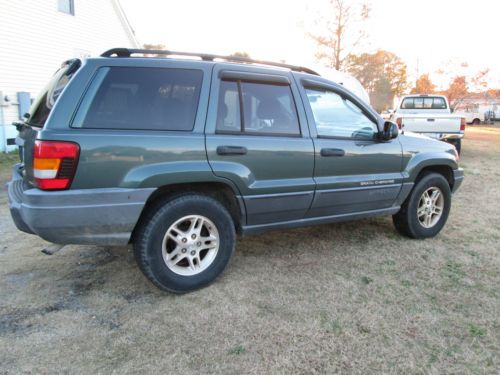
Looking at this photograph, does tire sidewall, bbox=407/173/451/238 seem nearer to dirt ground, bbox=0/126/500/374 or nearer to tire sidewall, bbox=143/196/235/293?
dirt ground, bbox=0/126/500/374

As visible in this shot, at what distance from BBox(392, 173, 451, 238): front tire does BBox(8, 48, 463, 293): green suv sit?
1.50 feet

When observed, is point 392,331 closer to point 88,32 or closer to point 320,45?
point 88,32

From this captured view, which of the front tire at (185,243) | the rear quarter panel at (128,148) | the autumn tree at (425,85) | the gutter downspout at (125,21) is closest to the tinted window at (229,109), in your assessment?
the rear quarter panel at (128,148)

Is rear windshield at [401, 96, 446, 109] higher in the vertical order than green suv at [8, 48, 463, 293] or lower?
higher

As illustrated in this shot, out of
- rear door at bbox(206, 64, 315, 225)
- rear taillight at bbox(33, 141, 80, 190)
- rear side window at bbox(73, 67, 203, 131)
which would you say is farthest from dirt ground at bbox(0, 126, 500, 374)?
rear side window at bbox(73, 67, 203, 131)

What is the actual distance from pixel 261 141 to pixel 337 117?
1.01 meters

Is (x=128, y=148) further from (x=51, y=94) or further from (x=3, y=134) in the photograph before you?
(x=3, y=134)

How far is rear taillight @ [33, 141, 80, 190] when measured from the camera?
250 centimetres

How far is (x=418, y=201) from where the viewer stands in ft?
13.9

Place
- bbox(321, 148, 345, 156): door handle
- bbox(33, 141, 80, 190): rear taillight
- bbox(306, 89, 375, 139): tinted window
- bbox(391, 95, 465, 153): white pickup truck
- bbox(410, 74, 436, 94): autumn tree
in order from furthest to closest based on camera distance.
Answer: bbox(410, 74, 436, 94): autumn tree, bbox(391, 95, 465, 153): white pickup truck, bbox(306, 89, 375, 139): tinted window, bbox(321, 148, 345, 156): door handle, bbox(33, 141, 80, 190): rear taillight

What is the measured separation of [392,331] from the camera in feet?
8.50

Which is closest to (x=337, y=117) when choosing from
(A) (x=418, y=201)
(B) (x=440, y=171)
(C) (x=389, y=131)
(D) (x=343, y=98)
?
(D) (x=343, y=98)

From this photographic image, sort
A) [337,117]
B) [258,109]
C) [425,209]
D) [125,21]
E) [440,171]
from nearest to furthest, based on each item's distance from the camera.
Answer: [258,109] < [337,117] < [425,209] < [440,171] < [125,21]

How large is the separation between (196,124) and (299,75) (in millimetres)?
1184
